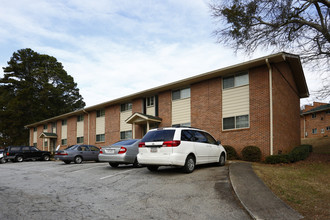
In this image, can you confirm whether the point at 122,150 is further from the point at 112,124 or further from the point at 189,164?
the point at 112,124

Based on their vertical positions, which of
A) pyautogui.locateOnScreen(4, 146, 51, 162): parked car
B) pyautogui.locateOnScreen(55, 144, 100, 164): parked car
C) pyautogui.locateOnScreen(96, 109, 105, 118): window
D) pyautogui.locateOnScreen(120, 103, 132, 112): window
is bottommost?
pyautogui.locateOnScreen(4, 146, 51, 162): parked car

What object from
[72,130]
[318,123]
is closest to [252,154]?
[72,130]

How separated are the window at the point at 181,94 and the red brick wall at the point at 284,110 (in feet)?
20.7

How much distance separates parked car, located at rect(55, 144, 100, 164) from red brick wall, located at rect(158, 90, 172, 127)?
19.0ft

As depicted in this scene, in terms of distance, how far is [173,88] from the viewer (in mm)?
20875

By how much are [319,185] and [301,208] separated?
2.91 m

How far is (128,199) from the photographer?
259 inches

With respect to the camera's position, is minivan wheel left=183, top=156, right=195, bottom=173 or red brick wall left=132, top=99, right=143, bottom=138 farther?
red brick wall left=132, top=99, right=143, bottom=138

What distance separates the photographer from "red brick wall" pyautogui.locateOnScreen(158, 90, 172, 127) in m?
20.9

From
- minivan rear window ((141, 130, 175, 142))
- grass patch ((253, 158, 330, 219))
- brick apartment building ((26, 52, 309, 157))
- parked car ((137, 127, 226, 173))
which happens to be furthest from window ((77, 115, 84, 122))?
grass patch ((253, 158, 330, 219))

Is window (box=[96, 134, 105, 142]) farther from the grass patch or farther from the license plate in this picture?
the grass patch

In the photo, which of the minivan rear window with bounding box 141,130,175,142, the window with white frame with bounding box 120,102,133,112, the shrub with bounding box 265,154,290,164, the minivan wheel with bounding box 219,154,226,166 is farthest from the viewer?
the window with white frame with bounding box 120,102,133,112

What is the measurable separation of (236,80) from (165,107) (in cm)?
650

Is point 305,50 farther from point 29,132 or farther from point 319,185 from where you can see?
point 29,132
